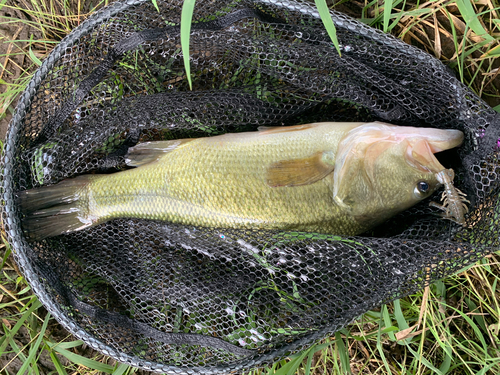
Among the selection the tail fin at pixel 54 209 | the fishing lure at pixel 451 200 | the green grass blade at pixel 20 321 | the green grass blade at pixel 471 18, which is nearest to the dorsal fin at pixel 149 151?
the tail fin at pixel 54 209

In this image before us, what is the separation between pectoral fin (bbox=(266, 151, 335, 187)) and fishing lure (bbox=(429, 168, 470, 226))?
0.61 meters

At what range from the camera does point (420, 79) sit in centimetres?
A: 215

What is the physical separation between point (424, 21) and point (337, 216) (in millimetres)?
1427

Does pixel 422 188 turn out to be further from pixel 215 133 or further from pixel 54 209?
pixel 54 209

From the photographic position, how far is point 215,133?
2473 mm

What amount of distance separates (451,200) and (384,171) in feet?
1.25

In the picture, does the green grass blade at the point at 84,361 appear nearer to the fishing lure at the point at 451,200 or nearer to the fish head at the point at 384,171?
the fish head at the point at 384,171

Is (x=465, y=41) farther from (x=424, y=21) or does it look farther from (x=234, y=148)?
(x=234, y=148)

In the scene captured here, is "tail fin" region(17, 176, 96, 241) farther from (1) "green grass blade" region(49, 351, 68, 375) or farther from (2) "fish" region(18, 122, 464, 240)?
(1) "green grass blade" region(49, 351, 68, 375)

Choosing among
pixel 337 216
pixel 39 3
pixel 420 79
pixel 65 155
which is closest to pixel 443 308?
pixel 337 216

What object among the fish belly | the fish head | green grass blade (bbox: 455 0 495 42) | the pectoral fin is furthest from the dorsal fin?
green grass blade (bbox: 455 0 495 42)

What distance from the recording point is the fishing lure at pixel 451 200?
1997 millimetres

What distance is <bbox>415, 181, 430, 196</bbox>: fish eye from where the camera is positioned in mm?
2112

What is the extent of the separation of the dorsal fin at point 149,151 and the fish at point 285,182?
81 mm
